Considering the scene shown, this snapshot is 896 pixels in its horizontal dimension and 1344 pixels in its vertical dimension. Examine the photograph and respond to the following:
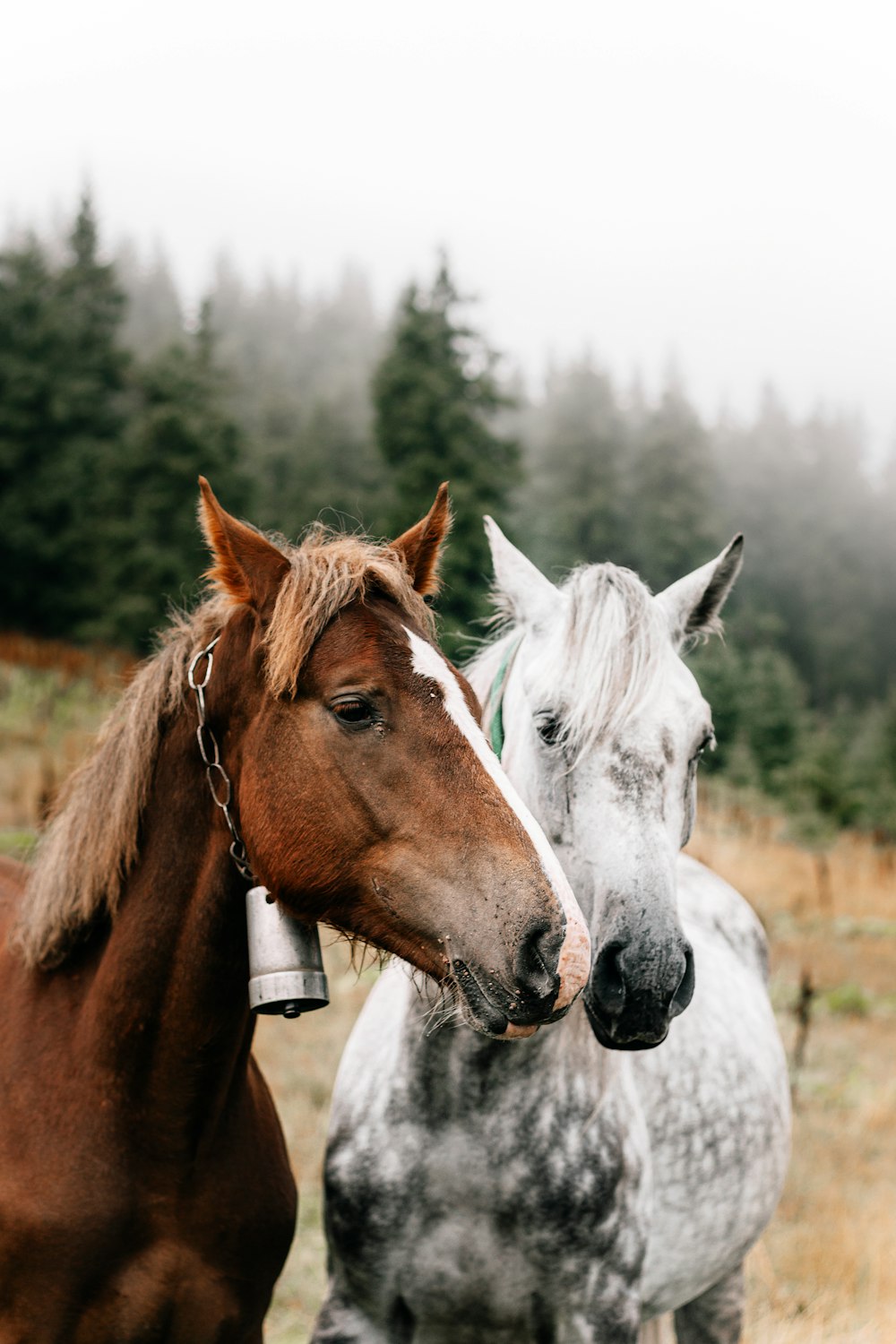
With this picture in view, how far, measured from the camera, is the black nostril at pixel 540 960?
1835mm

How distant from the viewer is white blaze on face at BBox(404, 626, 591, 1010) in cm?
187

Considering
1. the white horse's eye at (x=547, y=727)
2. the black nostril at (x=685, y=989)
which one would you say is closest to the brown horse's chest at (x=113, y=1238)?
the black nostril at (x=685, y=989)

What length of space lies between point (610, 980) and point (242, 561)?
1.22 metres

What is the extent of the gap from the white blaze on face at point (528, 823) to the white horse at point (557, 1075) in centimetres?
47

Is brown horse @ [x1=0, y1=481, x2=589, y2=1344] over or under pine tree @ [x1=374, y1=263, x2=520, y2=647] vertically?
under

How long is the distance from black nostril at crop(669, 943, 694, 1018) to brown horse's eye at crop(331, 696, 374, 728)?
932mm

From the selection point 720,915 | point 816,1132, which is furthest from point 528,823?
point 816,1132

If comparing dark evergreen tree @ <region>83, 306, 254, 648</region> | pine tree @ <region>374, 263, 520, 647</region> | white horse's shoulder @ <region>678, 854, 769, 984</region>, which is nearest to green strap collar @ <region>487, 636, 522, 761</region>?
white horse's shoulder @ <region>678, 854, 769, 984</region>

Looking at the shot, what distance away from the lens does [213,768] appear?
2.25 m

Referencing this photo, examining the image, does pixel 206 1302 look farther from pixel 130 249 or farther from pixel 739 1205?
pixel 130 249

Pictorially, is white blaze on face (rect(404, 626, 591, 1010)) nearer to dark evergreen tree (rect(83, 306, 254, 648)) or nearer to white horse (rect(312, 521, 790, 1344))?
white horse (rect(312, 521, 790, 1344))

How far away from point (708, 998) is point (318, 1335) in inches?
68.3

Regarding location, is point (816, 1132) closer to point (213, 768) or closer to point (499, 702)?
point (499, 702)

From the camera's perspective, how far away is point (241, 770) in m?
2.17
